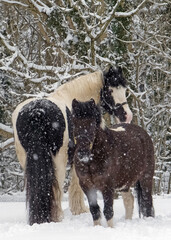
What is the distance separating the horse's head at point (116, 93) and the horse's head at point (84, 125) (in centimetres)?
215

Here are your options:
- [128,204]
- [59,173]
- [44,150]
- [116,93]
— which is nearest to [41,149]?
[44,150]

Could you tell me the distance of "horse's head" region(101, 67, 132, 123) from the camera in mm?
6941

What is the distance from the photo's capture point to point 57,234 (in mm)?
4406

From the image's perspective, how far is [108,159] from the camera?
5.04m

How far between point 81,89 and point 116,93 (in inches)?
23.0

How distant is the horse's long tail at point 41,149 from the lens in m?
5.57

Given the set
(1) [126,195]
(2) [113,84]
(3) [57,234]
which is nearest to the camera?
(3) [57,234]

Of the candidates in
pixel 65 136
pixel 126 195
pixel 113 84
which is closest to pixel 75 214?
pixel 126 195

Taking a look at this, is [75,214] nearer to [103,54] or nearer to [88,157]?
[88,157]

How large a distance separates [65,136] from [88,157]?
4.43 ft

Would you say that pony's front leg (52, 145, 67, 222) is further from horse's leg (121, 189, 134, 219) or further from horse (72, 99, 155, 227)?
horse's leg (121, 189, 134, 219)

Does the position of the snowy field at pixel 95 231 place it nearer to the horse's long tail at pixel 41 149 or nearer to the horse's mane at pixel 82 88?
the horse's long tail at pixel 41 149

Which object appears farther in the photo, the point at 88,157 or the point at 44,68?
the point at 44,68

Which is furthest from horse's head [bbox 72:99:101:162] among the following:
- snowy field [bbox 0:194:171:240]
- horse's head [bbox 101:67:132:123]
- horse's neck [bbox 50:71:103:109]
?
horse's head [bbox 101:67:132:123]
